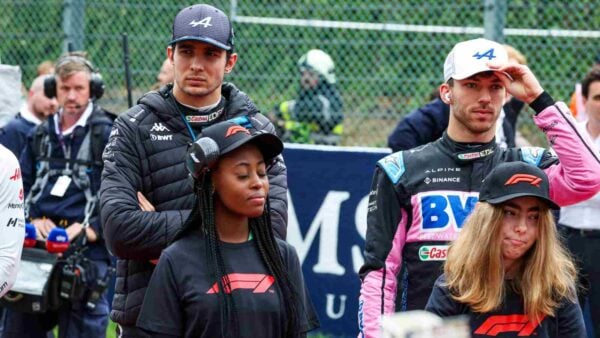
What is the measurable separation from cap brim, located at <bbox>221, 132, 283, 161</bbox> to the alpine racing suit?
787 mm

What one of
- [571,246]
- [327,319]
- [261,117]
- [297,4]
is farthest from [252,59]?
[261,117]

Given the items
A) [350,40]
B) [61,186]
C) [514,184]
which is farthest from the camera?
[350,40]

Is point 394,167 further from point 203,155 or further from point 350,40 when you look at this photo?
point 350,40

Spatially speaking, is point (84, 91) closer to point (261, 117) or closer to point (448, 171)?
point (261, 117)

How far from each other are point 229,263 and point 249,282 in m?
0.09

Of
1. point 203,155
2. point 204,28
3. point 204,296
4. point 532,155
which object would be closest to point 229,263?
point 204,296

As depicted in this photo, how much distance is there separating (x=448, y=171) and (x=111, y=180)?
138 centimetres

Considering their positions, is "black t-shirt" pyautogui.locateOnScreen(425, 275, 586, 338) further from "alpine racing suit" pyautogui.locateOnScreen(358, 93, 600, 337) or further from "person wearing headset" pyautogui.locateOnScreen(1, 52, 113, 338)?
"person wearing headset" pyautogui.locateOnScreen(1, 52, 113, 338)

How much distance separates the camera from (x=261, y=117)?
214 inches

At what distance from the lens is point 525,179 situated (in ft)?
15.4

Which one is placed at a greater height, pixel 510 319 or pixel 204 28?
pixel 204 28

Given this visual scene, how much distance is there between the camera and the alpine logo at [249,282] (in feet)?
14.1

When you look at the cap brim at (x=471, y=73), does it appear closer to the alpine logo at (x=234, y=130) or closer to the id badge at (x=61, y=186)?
the alpine logo at (x=234, y=130)

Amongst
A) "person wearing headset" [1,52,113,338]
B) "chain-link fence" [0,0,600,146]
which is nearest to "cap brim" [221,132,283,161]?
"person wearing headset" [1,52,113,338]
